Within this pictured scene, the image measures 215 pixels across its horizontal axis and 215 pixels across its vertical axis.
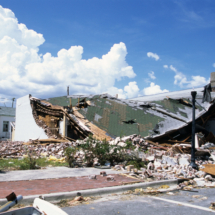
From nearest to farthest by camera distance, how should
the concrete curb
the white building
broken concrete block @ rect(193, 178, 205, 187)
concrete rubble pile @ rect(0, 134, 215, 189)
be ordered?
the concrete curb, broken concrete block @ rect(193, 178, 205, 187), concrete rubble pile @ rect(0, 134, 215, 189), the white building

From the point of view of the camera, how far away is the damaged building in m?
18.4

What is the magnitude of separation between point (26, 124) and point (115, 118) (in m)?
9.16

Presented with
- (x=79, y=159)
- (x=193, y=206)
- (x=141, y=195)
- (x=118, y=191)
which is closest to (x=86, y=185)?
(x=118, y=191)

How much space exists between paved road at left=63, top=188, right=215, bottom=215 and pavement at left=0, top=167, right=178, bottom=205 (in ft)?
1.95

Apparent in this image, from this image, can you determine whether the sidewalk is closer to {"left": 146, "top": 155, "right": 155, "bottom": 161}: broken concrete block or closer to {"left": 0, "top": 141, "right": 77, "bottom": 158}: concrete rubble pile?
{"left": 146, "top": 155, "right": 155, "bottom": 161}: broken concrete block

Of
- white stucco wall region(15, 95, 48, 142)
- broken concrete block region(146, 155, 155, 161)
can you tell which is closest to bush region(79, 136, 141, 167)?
broken concrete block region(146, 155, 155, 161)

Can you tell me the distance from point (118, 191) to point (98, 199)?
3.04 ft

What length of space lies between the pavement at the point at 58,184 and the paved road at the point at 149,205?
594 millimetres

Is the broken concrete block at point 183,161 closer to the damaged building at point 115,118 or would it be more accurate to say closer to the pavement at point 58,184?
the pavement at point 58,184

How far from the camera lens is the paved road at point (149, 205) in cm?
511

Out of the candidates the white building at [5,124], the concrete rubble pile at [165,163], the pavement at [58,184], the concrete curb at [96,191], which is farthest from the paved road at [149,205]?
the white building at [5,124]

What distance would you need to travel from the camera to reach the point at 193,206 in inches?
220

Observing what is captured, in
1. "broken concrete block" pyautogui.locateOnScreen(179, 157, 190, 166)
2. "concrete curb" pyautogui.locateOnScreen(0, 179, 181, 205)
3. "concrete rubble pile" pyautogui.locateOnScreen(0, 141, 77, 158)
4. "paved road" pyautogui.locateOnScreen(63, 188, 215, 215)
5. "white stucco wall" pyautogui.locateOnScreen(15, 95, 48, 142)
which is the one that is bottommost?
"paved road" pyautogui.locateOnScreen(63, 188, 215, 215)

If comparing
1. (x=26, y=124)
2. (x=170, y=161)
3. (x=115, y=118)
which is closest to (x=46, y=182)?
(x=170, y=161)
